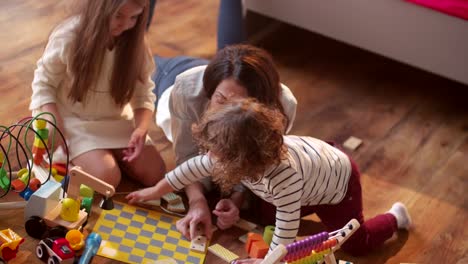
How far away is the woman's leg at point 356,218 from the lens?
1557 millimetres

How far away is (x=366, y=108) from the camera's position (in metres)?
2.10

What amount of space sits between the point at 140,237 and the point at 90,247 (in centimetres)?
16

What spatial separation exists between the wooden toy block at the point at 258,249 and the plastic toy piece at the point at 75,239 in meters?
0.36

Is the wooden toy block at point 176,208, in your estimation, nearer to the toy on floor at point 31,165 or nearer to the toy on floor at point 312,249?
the toy on floor at point 31,165

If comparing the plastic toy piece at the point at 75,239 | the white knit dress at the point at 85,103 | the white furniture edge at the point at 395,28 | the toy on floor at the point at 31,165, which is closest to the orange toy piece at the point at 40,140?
the toy on floor at the point at 31,165

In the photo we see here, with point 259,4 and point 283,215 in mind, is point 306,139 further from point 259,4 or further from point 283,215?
point 259,4

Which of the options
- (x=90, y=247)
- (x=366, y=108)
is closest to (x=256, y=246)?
(x=90, y=247)

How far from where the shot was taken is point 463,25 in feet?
6.41

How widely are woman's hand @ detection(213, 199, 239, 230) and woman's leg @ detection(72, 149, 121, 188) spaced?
0.25 m

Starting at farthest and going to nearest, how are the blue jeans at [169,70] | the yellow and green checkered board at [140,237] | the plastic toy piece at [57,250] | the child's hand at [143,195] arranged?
1. the blue jeans at [169,70]
2. the child's hand at [143,195]
3. the yellow and green checkered board at [140,237]
4. the plastic toy piece at [57,250]

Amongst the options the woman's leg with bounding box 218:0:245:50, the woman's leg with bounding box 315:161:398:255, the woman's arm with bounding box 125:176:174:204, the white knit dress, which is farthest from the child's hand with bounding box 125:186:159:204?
the woman's leg with bounding box 218:0:245:50

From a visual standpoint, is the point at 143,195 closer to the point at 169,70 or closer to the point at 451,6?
the point at 169,70

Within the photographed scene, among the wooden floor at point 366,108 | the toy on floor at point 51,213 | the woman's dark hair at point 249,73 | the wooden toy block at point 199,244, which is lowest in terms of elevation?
the wooden floor at point 366,108

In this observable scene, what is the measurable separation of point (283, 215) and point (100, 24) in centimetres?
57
